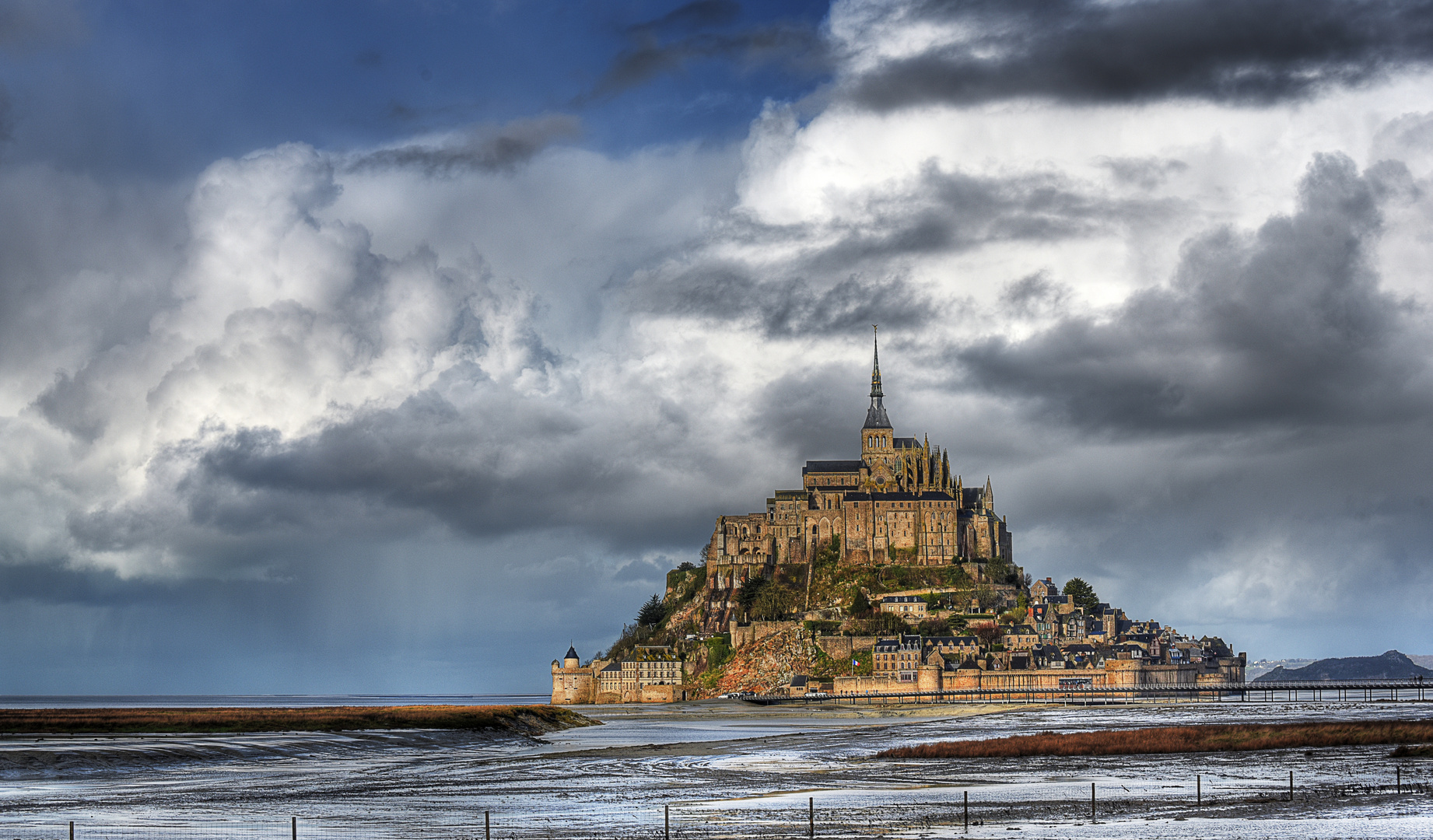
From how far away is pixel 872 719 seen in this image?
120 meters

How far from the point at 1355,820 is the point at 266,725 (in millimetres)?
73029

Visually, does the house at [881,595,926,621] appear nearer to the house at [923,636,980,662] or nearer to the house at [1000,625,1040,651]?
the house at [923,636,980,662]

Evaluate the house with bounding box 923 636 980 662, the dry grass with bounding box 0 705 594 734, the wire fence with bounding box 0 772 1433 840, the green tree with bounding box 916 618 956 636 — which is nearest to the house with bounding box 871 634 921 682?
the house with bounding box 923 636 980 662

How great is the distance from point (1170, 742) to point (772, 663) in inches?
4785

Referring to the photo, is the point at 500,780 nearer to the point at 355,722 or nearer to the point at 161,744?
Answer: the point at 161,744

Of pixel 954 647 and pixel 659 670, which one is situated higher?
pixel 954 647

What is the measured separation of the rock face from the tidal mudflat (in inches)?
3860

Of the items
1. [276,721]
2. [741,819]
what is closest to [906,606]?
[276,721]

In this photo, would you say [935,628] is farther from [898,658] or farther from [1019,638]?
[898,658]

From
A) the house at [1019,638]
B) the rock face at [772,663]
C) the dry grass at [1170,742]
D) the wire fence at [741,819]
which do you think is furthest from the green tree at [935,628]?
the wire fence at [741,819]

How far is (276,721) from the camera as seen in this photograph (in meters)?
98.2

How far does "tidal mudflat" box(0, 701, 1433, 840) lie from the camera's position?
41312 mm

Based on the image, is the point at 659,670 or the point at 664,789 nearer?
the point at 664,789

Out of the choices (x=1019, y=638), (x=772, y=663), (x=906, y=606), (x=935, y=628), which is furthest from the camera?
(x=906, y=606)
